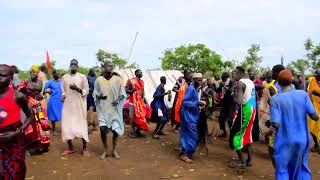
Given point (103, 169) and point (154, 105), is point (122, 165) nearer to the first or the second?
point (103, 169)

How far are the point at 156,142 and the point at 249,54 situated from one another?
706 inches

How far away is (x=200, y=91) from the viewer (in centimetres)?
802

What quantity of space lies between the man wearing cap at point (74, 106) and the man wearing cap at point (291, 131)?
4455mm

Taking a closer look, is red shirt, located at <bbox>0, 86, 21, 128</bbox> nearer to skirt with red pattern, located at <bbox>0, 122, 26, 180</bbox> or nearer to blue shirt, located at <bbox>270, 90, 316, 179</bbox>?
skirt with red pattern, located at <bbox>0, 122, 26, 180</bbox>

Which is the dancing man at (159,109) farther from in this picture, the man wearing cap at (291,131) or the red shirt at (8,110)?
the red shirt at (8,110)

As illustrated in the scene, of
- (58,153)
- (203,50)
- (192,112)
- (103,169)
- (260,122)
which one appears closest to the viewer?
(103,169)

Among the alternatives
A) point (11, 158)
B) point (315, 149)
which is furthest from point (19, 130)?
point (315, 149)

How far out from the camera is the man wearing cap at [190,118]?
25.7 feet

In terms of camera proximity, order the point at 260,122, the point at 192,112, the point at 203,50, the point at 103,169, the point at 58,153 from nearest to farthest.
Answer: the point at 103,169 < the point at 192,112 < the point at 58,153 < the point at 260,122 < the point at 203,50

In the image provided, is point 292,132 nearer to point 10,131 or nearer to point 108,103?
point 10,131

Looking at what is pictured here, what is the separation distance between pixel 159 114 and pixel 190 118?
240 centimetres

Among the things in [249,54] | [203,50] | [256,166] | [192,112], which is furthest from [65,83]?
[249,54]

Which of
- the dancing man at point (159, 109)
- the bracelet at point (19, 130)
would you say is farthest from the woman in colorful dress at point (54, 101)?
the bracelet at point (19, 130)

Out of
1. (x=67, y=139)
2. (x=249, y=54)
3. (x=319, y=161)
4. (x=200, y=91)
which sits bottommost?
(x=319, y=161)
